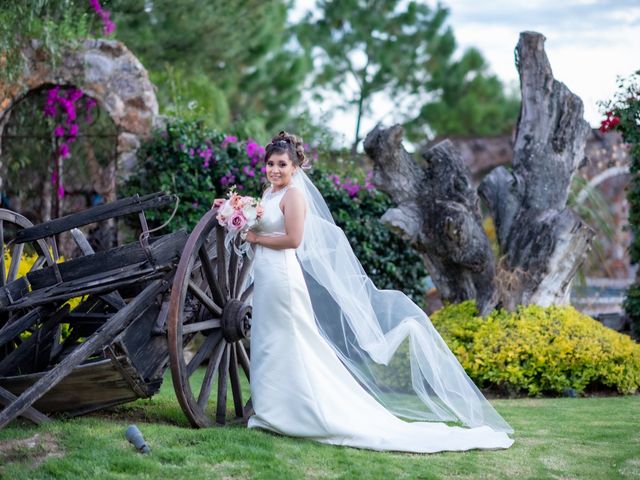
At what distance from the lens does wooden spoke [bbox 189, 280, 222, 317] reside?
4980 millimetres

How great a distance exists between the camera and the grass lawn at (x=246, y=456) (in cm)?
416

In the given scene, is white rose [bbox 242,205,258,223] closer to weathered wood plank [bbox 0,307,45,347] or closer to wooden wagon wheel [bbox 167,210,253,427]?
wooden wagon wheel [bbox 167,210,253,427]

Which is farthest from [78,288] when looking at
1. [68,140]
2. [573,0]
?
[573,0]

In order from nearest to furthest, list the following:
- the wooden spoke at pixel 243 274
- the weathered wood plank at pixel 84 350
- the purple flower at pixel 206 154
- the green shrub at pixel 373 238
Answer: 1. the weathered wood plank at pixel 84 350
2. the wooden spoke at pixel 243 274
3. the purple flower at pixel 206 154
4. the green shrub at pixel 373 238

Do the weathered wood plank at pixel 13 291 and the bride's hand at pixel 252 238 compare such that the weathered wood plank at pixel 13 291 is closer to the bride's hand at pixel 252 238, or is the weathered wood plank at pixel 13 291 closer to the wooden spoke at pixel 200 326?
the wooden spoke at pixel 200 326

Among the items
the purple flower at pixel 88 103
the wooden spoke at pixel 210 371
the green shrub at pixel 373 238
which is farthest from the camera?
the purple flower at pixel 88 103

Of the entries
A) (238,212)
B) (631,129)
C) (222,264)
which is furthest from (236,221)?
(631,129)

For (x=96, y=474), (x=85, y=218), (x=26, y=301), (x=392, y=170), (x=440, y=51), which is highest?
(x=440, y=51)

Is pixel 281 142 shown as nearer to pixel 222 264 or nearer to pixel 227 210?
pixel 227 210

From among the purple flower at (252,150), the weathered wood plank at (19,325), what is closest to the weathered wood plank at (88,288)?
the weathered wood plank at (19,325)

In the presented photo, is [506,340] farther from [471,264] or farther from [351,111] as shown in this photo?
[351,111]

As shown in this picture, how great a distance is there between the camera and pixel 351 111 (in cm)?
2372

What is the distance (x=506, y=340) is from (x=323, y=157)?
4.72 metres

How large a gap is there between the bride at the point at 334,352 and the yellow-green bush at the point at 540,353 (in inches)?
66.5
